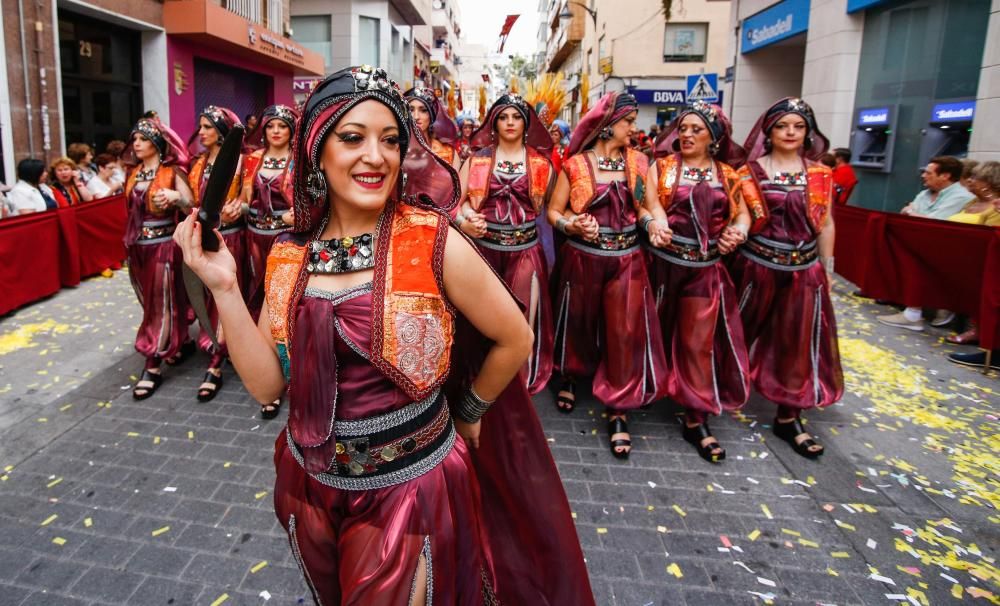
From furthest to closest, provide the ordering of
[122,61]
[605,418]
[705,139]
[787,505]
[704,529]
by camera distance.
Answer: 1. [122,61]
2. [605,418]
3. [705,139]
4. [787,505]
5. [704,529]

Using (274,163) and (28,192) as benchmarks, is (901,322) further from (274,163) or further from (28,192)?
(28,192)

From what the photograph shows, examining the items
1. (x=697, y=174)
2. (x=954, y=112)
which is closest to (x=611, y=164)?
(x=697, y=174)

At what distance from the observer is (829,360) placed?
4.58 metres

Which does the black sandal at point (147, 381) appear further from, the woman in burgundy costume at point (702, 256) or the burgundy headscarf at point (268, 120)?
the woman in burgundy costume at point (702, 256)

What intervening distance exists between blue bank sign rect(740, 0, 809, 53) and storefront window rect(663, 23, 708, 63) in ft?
43.5

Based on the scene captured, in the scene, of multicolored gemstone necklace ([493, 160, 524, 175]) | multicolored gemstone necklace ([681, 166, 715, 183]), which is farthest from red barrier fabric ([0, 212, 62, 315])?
multicolored gemstone necklace ([681, 166, 715, 183])

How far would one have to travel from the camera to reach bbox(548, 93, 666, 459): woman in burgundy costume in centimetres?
461

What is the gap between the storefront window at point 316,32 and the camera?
25625mm

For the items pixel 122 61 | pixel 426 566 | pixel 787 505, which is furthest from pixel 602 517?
pixel 122 61

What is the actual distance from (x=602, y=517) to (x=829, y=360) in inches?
83.9

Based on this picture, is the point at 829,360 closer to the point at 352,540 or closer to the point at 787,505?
the point at 787,505

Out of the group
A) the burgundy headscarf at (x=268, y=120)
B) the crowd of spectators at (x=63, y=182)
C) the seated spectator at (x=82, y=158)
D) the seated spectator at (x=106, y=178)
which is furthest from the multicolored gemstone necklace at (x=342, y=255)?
the seated spectator at (x=106, y=178)

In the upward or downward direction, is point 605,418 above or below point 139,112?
below

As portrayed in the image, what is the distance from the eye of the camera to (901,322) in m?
7.62
